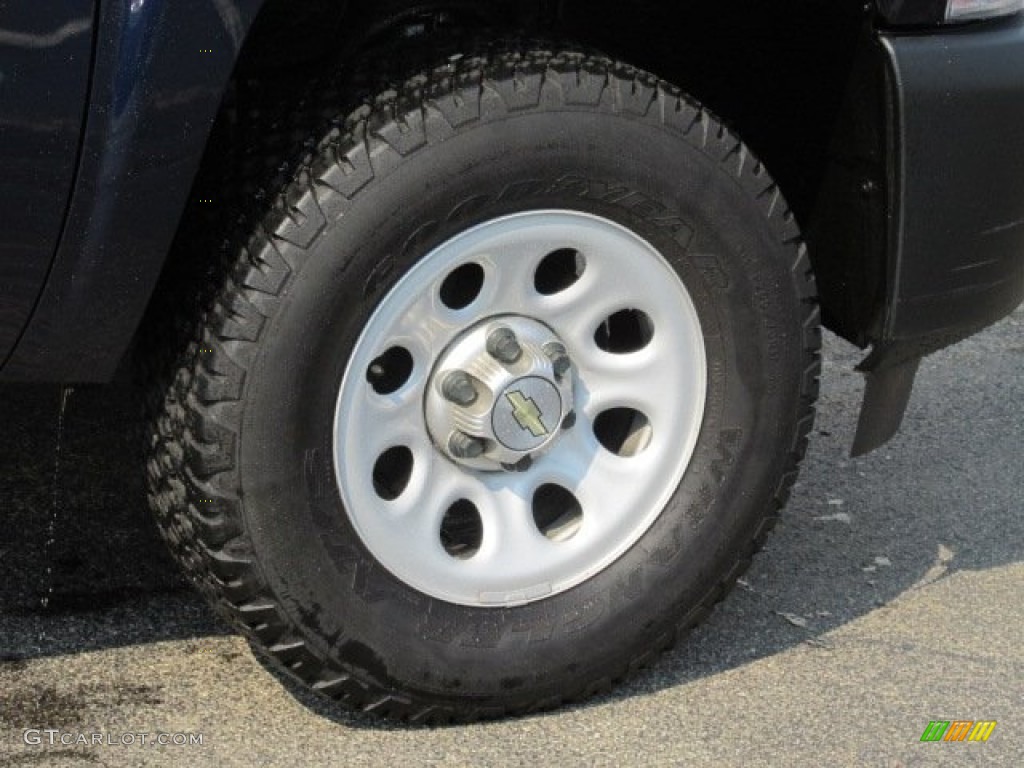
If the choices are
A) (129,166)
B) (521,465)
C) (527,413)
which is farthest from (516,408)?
(129,166)

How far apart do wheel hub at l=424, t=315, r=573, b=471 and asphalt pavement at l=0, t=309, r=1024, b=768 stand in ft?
1.48

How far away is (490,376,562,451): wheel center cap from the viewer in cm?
274

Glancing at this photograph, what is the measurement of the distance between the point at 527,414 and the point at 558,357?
0.36 ft

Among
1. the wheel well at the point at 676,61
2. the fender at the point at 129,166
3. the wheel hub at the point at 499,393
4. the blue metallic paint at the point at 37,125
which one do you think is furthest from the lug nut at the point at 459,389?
the blue metallic paint at the point at 37,125

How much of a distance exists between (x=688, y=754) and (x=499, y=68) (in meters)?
1.09

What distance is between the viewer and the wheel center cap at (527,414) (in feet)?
8.98

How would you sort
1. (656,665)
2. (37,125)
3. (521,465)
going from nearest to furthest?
(37,125) < (521,465) < (656,665)

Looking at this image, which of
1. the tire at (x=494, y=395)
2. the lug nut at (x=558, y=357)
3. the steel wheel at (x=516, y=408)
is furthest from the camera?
the lug nut at (x=558, y=357)

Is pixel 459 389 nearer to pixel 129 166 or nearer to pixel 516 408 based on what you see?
pixel 516 408

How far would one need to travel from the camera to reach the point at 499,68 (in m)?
2.61

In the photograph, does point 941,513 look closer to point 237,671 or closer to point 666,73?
point 666,73

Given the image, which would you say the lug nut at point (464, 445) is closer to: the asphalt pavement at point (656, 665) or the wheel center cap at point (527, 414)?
the wheel center cap at point (527, 414)

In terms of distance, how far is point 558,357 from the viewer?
2.80m

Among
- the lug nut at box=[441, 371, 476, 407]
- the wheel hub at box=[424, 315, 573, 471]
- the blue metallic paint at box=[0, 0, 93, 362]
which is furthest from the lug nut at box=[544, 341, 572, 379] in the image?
the blue metallic paint at box=[0, 0, 93, 362]
